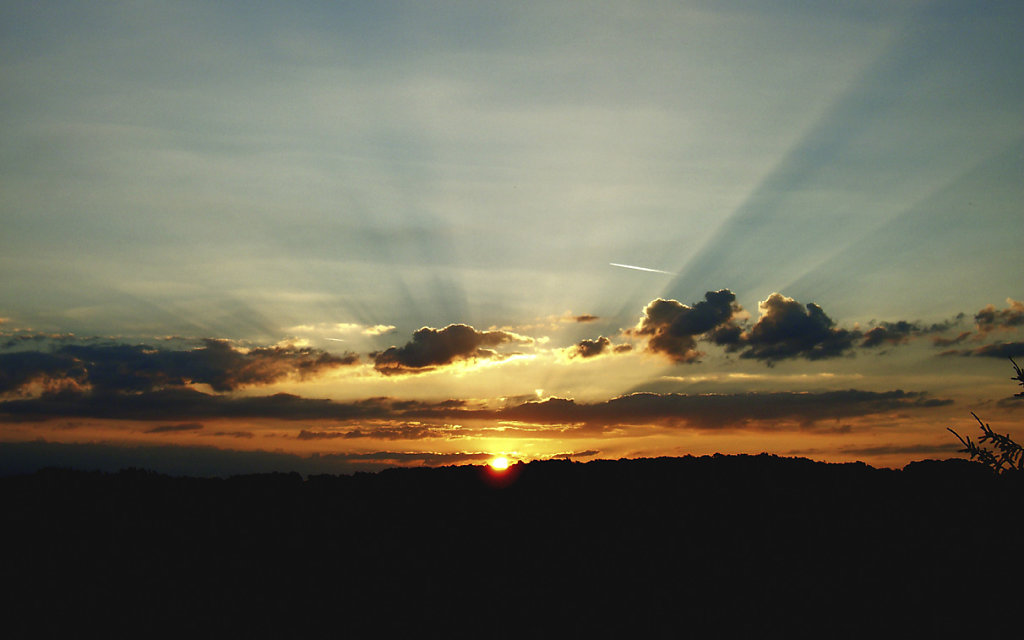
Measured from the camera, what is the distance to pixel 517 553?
31922mm

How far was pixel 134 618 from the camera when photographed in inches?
1025

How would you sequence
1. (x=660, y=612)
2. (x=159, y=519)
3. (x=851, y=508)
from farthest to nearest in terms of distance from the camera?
(x=851, y=508) → (x=159, y=519) → (x=660, y=612)

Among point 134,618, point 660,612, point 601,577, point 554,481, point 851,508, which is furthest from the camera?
point 554,481

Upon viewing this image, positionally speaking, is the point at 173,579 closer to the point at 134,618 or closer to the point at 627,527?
the point at 134,618

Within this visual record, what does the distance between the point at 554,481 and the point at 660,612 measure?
36.9ft

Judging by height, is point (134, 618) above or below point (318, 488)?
below

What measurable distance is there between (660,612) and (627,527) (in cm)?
600

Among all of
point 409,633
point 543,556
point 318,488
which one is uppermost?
point 318,488

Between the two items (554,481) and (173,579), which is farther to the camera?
(554,481)

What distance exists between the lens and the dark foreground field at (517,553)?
27.1 meters

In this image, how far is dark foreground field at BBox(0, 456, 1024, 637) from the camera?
88.9ft

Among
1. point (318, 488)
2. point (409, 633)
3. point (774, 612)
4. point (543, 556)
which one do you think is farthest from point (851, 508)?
point (318, 488)

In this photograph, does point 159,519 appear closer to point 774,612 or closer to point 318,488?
point 318,488

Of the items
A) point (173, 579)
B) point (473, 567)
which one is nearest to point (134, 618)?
point (173, 579)
